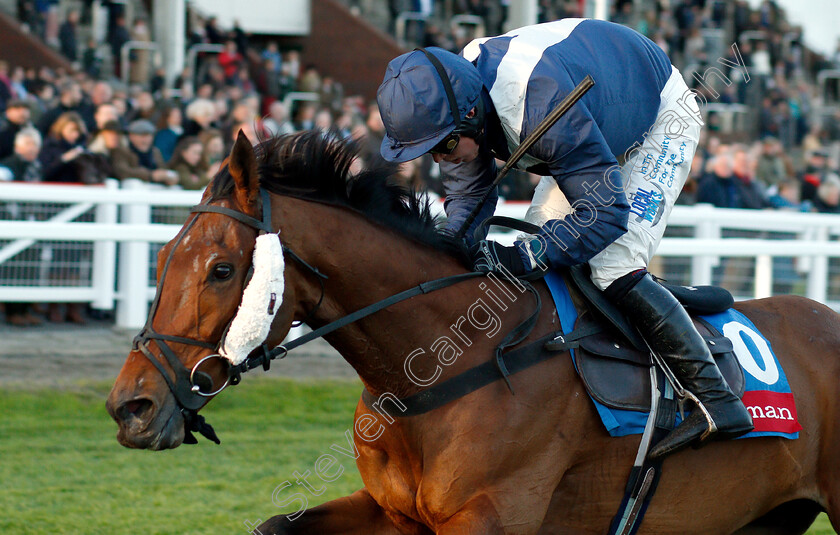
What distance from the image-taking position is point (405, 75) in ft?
9.02

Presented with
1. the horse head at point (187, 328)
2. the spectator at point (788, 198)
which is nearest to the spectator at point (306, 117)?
the spectator at point (788, 198)

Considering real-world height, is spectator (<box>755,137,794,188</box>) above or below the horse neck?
below

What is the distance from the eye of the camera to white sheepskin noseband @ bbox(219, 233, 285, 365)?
2.44 m

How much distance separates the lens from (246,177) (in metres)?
2.54

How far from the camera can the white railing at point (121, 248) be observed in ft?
21.3

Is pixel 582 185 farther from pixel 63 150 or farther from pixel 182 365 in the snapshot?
pixel 63 150

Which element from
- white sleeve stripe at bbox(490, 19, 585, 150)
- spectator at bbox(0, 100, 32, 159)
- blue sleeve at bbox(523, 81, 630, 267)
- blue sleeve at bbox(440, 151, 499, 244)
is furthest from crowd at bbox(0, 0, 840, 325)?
blue sleeve at bbox(523, 81, 630, 267)

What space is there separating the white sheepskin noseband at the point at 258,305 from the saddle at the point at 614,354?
0.84 m

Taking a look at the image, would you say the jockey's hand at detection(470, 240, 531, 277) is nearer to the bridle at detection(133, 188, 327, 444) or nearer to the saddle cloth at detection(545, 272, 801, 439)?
the saddle cloth at detection(545, 272, 801, 439)

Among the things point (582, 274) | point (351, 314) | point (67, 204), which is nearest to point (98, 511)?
point (351, 314)

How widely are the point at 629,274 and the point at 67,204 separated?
4.98 m

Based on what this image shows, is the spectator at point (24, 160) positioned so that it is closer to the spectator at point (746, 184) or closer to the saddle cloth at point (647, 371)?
the saddle cloth at point (647, 371)

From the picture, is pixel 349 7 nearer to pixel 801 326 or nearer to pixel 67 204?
pixel 67 204

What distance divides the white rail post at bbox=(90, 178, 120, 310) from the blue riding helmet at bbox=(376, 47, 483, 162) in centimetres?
453
